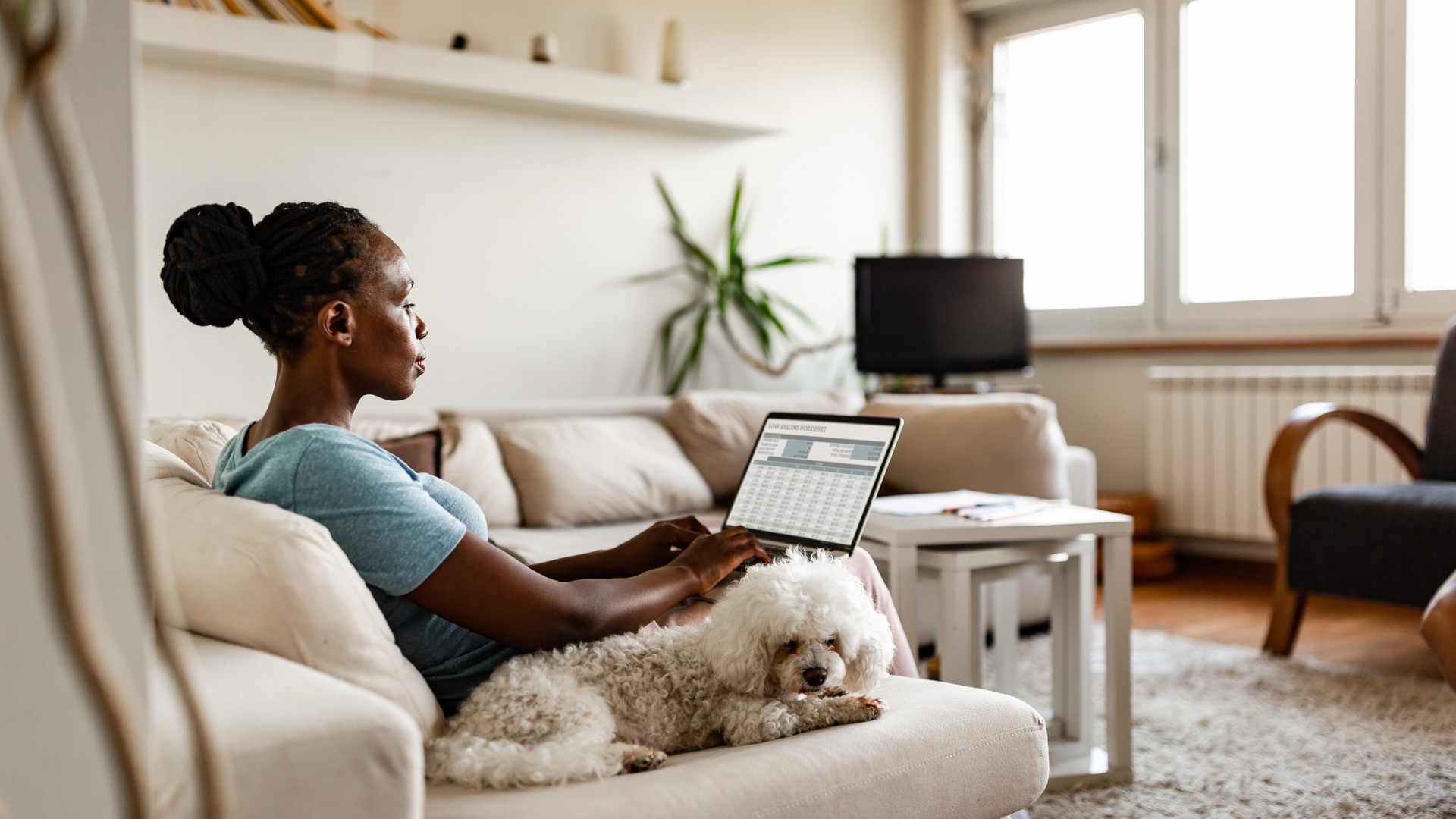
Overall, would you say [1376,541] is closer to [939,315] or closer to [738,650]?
[939,315]

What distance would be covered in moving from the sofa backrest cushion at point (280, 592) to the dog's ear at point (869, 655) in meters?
0.47

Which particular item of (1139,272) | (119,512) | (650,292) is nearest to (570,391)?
(650,292)

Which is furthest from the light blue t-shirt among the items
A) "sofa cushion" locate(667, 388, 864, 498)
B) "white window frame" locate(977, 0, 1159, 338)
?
"white window frame" locate(977, 0, 1159, 338)

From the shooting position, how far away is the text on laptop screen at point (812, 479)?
1664mm

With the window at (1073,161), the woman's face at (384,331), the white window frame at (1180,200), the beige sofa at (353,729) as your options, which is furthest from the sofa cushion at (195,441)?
the window at (1073,161)

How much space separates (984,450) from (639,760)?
2.10 meters

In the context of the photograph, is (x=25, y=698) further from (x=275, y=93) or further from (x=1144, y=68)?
(x=1144, y=68)

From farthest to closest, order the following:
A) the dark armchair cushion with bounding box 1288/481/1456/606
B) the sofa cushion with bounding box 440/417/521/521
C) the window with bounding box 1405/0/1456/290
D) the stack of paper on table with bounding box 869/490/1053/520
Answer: the window with bounding box 1405/0/1456/290 → the sofa cushion with bounding box 440/417/521/521 → the dark armchair cushion with bounding box 1288/481/1456/606 → the stack of paper on table with bounding box 869/490/1053/520

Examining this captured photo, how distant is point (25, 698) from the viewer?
0.59 meters

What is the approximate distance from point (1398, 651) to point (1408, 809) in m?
1.37

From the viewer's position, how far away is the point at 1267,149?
4285mm

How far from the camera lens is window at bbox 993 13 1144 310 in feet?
15.5

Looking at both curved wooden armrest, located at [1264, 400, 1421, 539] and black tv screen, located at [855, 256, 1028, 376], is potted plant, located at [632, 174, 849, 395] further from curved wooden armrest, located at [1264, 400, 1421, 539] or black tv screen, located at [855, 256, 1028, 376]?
curved wooden armrest, located at [1264, 400, 1421, 539]

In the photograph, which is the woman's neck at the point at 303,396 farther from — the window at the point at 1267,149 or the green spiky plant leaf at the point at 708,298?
the window at the point at 1267,149
